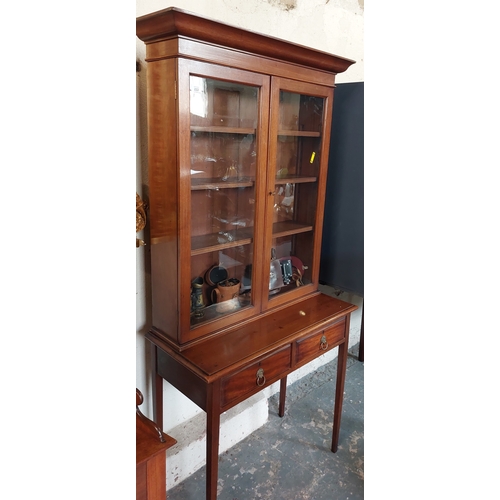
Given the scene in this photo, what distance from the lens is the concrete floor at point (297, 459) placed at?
1623mm

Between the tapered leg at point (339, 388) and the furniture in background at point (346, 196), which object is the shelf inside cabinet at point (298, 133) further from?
the tapered leg at point (339, 388)

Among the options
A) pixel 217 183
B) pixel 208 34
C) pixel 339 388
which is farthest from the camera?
pixel 339 388

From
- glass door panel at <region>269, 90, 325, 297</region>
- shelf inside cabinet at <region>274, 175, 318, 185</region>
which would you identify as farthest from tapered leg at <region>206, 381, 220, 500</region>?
shelf inside cabinet at <region>274, 175, 318, 185</region>

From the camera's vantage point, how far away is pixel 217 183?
4.34 ft

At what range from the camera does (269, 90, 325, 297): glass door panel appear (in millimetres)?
1488

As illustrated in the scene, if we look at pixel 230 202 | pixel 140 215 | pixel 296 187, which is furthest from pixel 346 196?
pixel 140 215

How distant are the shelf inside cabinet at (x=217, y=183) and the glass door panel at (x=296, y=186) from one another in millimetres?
143

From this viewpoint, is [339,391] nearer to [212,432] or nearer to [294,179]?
[212,432]

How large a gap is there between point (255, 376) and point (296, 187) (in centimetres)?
72

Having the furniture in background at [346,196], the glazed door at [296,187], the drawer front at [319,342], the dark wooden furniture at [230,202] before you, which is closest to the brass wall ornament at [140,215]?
the dark wooden furniture at [230,202]
